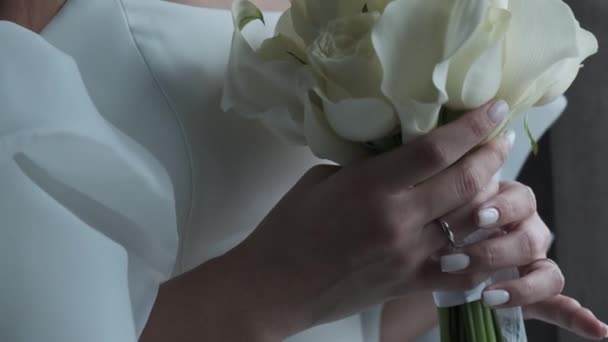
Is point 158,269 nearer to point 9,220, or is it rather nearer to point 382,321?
point 9,220

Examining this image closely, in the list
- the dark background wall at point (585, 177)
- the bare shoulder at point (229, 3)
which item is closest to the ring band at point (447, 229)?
the bare shoulder at point (229, 3)

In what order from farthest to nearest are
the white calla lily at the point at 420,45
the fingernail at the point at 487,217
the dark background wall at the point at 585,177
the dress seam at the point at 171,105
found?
the dark background wall at the point at 585,177, the dress seam at the point at 171,105, the fingernail at the point at 487,217, the white calla lily at the point at 420,45

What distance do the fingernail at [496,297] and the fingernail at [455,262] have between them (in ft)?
0.10

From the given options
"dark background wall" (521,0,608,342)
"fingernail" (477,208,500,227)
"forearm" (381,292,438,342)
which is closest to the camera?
"fingernail" (477,208,500,227)

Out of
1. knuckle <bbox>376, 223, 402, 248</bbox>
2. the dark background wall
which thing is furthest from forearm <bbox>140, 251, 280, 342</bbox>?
the dark background wall

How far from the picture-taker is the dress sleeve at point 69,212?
1.98 feet

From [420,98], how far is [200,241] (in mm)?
289

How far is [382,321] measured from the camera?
3.03 feet

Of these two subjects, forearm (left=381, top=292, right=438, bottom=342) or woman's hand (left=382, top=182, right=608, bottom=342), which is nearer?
woman's hand (left=382, top=182, right=608, bottom=342)

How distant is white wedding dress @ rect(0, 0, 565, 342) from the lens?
0.61 meters

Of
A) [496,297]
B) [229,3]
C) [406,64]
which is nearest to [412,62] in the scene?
[406,64]

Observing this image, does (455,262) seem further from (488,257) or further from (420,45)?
(420,45)

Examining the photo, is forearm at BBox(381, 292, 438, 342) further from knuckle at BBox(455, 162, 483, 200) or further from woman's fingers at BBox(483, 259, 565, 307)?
knuckle at BBox(455, 162, 483, 200)

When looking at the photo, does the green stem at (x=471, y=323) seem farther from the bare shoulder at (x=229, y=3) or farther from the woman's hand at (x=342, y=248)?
the bare shoulder at (x=229, y=3)
